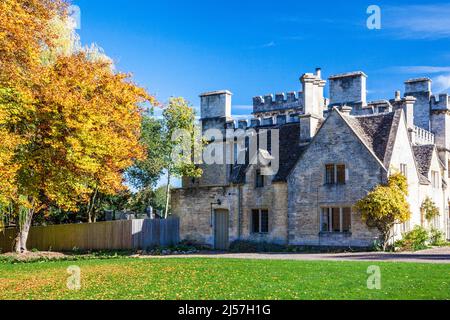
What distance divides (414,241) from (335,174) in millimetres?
5349

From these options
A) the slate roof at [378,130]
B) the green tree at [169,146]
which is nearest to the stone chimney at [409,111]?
the slate roof at [378,130]

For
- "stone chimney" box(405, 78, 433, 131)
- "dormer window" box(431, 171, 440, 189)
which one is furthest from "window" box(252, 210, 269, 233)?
"stone chimney" box(405, 78, 433, 131)

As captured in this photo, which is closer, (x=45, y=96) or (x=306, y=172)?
(x=45, y=96)

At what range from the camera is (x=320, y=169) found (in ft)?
104

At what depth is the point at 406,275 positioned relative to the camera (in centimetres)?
1585

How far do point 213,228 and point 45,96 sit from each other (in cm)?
1395

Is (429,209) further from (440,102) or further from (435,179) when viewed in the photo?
(440,102)

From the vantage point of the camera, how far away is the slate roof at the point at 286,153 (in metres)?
33.5

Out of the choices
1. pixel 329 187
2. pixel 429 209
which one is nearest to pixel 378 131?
pixel 329 187

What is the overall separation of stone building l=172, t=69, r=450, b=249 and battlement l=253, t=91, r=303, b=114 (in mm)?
6702

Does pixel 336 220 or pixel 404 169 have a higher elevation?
pixel 404 169
